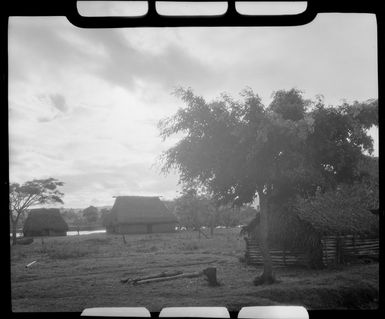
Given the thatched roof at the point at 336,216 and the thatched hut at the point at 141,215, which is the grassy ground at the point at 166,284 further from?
the thatched hut at the point at 141,215

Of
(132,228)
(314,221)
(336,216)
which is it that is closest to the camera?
(314,221)

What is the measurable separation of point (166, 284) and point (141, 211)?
1504cm

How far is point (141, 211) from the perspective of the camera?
34312 mm

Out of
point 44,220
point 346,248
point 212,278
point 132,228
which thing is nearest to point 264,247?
point 212,278

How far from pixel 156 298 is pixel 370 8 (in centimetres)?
1667

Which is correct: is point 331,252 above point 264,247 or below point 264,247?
below

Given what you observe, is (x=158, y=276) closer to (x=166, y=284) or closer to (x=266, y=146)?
(x=166, y=284)

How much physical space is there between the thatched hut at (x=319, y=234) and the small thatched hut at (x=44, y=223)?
33.5 m

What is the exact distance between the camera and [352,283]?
18.4m

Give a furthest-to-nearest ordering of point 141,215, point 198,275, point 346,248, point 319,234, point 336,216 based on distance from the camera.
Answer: point 141,215 → point 336,216 → point 346,248 → point 319,234 → point 198,275

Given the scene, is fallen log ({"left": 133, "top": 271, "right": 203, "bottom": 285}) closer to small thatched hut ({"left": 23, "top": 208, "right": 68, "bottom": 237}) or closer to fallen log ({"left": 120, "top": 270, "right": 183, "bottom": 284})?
fallen log ({"left": 120, "top": 270, "right": 183, "bottom": 284})

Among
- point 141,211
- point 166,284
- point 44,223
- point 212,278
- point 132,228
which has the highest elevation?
point 141,211

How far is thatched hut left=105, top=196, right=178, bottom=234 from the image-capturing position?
110ft

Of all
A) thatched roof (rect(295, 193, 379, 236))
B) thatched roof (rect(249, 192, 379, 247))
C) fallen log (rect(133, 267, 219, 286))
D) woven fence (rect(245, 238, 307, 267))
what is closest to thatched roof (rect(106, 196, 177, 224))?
woven fence (rect(245, 238, 307, 267))
